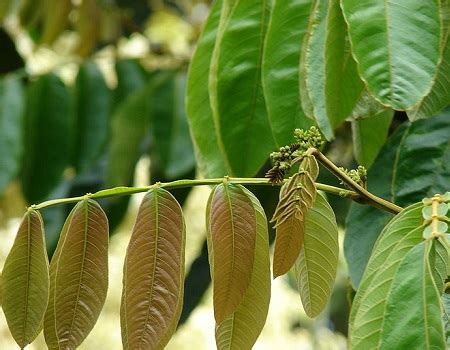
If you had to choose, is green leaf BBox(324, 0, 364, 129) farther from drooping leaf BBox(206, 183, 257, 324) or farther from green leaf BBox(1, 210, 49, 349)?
green leaf BBox(1, 210, 49, 349)

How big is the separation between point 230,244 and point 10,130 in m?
1.06

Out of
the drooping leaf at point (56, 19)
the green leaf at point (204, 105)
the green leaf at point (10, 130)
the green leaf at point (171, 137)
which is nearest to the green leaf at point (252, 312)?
the green leaf at point (204, 105)

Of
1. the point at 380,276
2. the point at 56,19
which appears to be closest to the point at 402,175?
the point at 380,276

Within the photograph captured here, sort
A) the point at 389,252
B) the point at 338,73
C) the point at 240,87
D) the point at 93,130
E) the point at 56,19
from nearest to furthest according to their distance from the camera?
1. the point at 389,252
2. the point at 338,73
3. the point at 240,87
4. the point at 93,130
5. the point at 56,19

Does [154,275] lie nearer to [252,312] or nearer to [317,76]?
[252,312]

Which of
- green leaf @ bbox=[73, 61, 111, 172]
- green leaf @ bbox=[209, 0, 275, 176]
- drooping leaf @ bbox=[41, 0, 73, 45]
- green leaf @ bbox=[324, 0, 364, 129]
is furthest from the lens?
drooping leaf @ bbox=[41, 0, 73, 45]

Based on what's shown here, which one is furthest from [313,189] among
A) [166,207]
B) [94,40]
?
[94,40]

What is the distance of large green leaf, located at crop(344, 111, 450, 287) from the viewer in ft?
3.32

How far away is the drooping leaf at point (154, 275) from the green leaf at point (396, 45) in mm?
188

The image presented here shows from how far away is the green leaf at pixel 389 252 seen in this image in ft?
2.10

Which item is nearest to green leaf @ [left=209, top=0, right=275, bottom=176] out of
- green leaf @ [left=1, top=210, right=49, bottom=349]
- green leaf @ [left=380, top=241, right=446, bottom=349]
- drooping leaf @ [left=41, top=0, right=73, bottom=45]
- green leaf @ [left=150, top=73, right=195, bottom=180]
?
green leaf @ [left=1, top=210, right=49, bottom=349]

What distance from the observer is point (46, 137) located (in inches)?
68.1

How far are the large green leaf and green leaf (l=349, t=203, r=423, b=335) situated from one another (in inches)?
12.1

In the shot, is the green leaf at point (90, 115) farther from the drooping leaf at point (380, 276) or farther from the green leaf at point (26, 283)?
the drooping leaf at point (380, 276)
